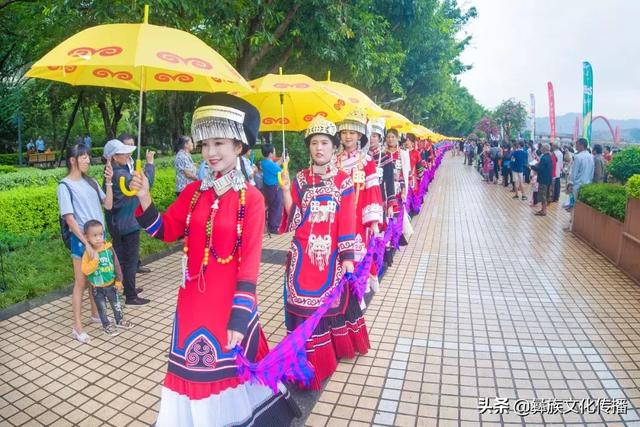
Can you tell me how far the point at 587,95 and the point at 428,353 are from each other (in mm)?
14069

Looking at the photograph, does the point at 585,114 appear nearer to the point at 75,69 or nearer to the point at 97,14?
the point at 97,14

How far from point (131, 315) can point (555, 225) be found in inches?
397

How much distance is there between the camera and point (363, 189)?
5188 mm

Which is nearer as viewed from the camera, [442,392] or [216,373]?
[216,373]

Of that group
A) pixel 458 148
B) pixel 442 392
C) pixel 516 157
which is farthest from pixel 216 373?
pixel 458 148

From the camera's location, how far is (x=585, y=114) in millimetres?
15086

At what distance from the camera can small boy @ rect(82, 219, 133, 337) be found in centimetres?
448

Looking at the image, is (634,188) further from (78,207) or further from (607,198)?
(78,207)

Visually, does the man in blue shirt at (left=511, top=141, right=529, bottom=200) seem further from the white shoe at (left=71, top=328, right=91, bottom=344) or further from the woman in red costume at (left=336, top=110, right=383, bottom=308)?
the white shoe at (left=71, top=328, right=91, bottom=344)

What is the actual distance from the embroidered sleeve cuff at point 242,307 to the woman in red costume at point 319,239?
1.28 metres

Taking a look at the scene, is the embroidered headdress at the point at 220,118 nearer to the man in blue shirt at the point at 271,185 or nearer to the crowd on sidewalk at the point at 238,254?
the crowd on sidewalk at the point at 238,254

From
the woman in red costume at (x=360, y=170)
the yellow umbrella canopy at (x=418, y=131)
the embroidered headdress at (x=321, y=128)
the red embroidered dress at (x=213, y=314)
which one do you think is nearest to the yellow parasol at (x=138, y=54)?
the red embroidered dress at (x=213, y=314)

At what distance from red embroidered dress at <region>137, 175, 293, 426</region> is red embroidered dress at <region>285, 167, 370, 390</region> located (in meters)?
1.13

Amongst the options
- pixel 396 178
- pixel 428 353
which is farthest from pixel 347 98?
pixel 428 353
